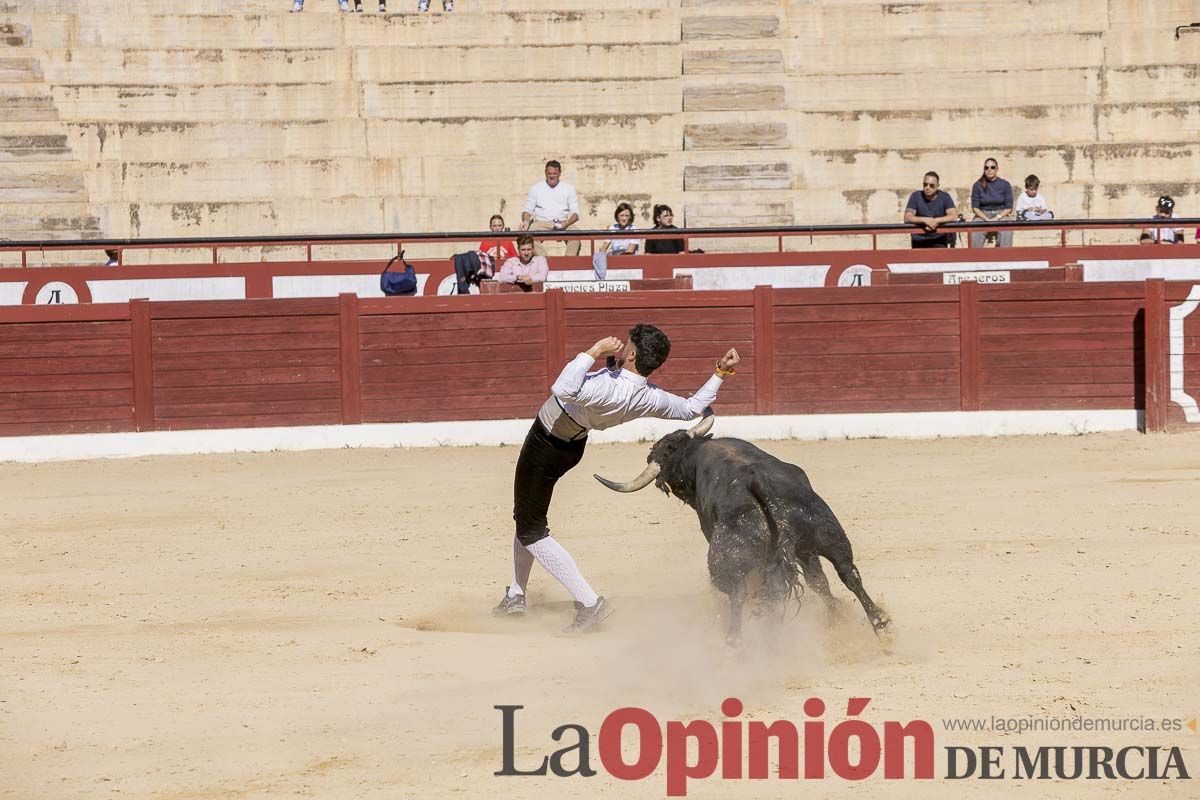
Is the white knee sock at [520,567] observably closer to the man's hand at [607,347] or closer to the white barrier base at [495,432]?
the man's hand at [607,347]

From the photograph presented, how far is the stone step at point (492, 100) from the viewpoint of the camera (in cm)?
1784

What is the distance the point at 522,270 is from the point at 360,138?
5.00m

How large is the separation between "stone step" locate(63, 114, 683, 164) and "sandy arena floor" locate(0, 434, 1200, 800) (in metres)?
7.20

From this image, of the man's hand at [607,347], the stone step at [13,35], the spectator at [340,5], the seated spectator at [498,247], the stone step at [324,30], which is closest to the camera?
the man's hand at [607,347]

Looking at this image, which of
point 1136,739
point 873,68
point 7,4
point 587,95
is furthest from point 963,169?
point 1136,739

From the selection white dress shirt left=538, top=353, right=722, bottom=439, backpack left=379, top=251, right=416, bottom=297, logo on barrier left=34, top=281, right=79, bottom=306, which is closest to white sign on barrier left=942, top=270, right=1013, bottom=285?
backpack left=379, top=251, right=416, bottom=297

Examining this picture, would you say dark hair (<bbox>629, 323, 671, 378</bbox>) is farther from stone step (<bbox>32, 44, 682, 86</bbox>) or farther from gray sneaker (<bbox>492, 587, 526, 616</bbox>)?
stone step (<bbox>32, 44, 682, 86</bbox>)

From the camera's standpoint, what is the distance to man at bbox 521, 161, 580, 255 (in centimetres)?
1506

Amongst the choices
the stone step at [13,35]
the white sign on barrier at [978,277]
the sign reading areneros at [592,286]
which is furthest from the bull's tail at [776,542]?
the stone step at [13,35]

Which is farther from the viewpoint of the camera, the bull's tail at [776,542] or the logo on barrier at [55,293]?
the logo on barrier at [55,293]

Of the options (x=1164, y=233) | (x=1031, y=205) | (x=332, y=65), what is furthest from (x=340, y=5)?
(x=1164, y=233)

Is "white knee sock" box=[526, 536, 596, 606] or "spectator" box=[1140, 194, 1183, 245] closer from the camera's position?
"white knee sock" box=[526, 536, 596, 606]

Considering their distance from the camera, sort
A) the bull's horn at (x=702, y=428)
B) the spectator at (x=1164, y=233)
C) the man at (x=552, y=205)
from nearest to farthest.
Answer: the bull's horn at (x=702, y=428) < the spectator at (x=1164, y=233) < the man at (x=552, y=205)

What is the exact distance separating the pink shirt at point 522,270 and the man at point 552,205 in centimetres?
163
